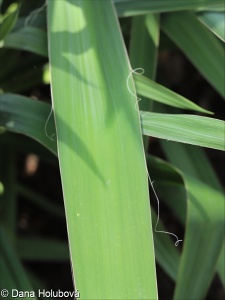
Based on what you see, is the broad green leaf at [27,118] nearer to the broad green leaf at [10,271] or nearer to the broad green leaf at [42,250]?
the broad green leaf at [10,271]

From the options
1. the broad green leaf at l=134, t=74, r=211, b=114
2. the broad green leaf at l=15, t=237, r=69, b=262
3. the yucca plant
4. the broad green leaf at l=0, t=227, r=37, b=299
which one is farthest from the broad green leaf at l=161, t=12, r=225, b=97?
the broad green leaf at l=15, t=237, r=69, b=262

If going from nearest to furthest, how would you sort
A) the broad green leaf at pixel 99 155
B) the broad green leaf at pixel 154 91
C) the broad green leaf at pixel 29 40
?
1. the broad green leaf at pixel 99 155
2. the broad green leaf at pixel 154 91
3. the broad green leaf at pixel 29 40

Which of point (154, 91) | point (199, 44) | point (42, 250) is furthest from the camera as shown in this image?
point (42, 250)

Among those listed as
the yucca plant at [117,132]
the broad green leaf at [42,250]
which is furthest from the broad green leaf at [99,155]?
the broad green leaf at [42,250]

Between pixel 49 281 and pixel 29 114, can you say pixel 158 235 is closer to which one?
pixel 29 114

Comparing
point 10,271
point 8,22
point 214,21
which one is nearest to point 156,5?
point 214,21

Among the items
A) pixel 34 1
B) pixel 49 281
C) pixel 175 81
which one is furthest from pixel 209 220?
pixel 175 81

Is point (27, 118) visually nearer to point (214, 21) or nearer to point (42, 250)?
point (214, 21)
